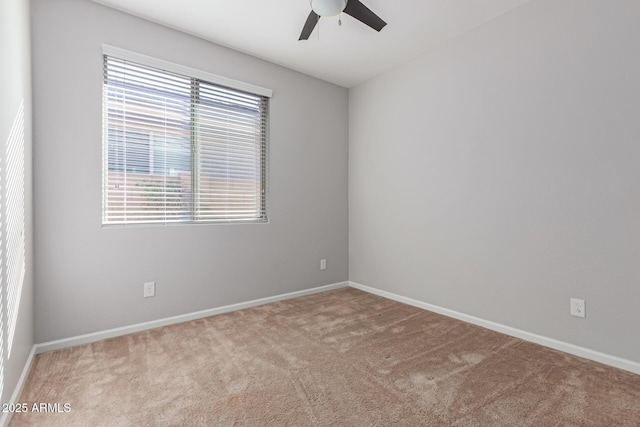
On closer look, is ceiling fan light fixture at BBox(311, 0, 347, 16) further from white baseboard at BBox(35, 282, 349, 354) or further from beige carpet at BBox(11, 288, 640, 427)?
white baseboard at BBox(35, 282, 349, 354)

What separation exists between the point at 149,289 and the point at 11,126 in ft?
4.96

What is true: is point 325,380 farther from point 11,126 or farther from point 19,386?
point 11,126

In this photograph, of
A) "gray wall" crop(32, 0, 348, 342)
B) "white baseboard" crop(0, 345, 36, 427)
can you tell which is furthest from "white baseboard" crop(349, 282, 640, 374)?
"white baseboard" crop(0, 345, 36, 427)

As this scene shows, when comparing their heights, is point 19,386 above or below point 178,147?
below

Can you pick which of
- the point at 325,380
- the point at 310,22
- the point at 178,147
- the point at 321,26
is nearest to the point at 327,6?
the point at 310,22

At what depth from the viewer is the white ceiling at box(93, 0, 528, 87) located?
2.45m

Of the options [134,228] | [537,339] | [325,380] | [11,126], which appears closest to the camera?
[11,126]

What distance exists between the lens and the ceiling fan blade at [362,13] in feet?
6.96

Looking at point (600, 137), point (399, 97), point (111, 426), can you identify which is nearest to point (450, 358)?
point (600, 137)

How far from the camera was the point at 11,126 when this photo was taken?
1669 mm

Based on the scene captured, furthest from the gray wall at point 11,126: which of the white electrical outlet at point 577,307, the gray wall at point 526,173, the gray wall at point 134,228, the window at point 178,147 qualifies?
the white electrical outlet at point 577,307

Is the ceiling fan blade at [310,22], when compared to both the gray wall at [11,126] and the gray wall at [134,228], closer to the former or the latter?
the gray wall at [134,228]

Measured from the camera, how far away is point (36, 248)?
2221 millimetres

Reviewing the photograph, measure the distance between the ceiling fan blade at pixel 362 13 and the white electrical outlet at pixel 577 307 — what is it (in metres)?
2.44
